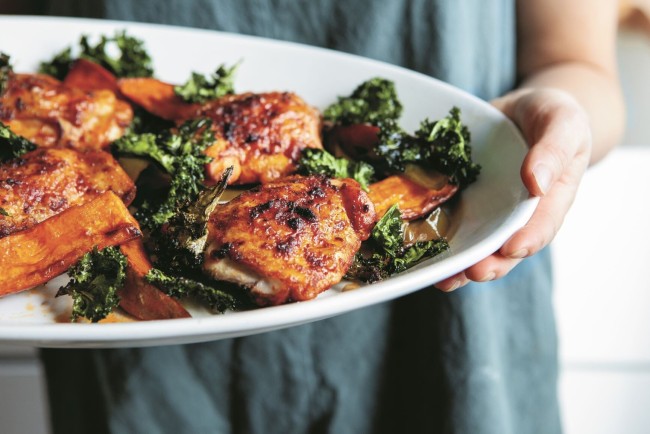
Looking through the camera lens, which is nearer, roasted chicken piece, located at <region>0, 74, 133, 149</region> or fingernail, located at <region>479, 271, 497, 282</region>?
fingernail, located at <region>479, 271, 497, 282</region>

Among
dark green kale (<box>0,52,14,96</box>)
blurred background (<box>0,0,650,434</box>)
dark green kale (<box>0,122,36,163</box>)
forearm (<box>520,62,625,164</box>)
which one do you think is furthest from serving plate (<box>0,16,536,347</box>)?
blurred background (<box>0,0,650,434</box>)

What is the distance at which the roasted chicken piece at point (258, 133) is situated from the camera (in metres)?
1.78

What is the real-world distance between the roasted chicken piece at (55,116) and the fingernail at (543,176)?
1.20 m

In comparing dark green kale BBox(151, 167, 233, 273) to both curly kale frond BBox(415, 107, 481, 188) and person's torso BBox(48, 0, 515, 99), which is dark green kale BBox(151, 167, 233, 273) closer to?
curly kale frond BBox(415, 107, 481, 188)

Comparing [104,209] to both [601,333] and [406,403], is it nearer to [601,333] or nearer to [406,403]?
[406,403]

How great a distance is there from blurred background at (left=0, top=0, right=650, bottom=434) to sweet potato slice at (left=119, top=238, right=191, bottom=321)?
2.76 m

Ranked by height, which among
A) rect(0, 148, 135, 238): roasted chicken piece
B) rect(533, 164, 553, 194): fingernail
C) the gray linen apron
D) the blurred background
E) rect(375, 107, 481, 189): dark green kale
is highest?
rect(533, 164, 553, 194): fingernail

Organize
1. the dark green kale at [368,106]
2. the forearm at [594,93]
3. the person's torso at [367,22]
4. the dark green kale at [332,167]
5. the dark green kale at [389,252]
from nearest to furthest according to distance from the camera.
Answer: the dark green kale at [389,252] → the dark green kale at [332,167] → the dark green kale at [368,106] → the person's torso at [367,22] → the forearm at [594,93]

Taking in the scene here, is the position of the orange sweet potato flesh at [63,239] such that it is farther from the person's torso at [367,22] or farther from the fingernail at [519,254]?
the person's torso at [367,22]

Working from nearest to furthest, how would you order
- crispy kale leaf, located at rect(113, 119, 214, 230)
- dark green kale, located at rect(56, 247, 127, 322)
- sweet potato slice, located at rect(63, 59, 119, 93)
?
1. dark green kale, located at rect(56, 247, 127, 322)
2. crispy kale leaf, located at rect(113, 119, 214, 230)
3. sweet potato slice, located at rect(63, 59, 119, 93)

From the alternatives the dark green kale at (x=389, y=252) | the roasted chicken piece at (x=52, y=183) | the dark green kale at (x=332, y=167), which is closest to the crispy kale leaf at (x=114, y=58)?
the roasted chicken piece at (x=52, y=183)

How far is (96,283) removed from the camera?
52.0 inches

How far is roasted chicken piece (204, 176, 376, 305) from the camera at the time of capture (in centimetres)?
133

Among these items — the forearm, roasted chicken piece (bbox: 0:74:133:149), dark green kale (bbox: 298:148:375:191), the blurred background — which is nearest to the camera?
dark green kale (bbox: 298:148:375:191)
